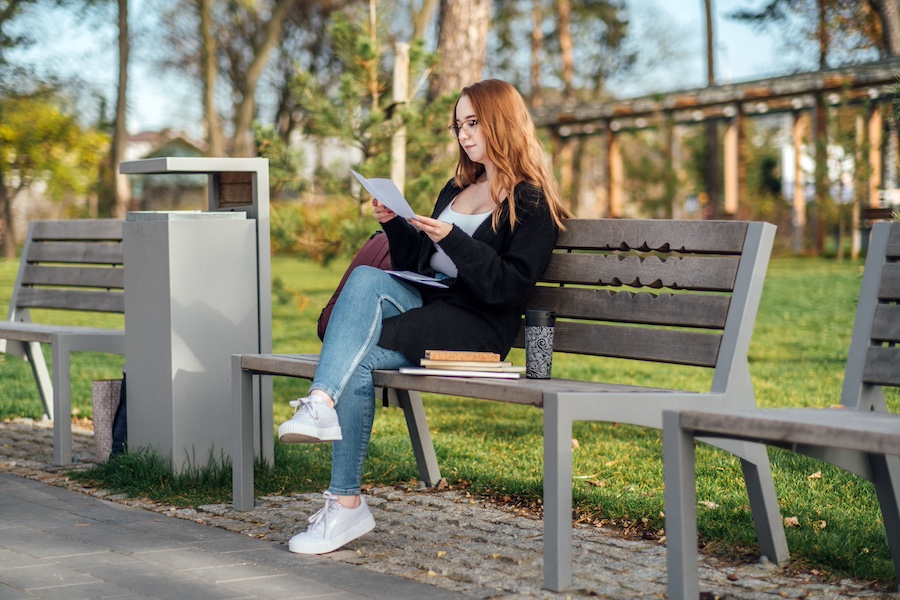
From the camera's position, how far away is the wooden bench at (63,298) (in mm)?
5199

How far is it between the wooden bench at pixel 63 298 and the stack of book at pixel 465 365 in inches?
83.7

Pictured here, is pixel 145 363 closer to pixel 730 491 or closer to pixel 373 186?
pixel 373 186

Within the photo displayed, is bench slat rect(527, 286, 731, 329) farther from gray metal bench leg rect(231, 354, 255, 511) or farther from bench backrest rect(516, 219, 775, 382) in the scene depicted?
gray metal bench leg rect(231, 354, 255, 511)

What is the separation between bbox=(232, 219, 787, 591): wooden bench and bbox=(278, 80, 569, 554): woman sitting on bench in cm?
14

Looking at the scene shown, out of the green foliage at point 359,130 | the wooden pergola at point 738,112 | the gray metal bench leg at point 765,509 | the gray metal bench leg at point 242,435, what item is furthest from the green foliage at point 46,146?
the gray metal bench leg at point 765,509

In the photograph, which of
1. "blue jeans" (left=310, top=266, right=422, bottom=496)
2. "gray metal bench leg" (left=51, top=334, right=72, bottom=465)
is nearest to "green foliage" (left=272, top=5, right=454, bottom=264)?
"gray metal bench leg" (left=51, top=334, right=72, bottom=465)

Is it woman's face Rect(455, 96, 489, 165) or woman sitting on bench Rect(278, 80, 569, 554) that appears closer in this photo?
woman sitting on bench Rect(278, 80, 569, 554)

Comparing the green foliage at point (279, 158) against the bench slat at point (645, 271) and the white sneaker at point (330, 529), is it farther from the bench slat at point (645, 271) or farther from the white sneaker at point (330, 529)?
the white sneaker at point (330, 529)

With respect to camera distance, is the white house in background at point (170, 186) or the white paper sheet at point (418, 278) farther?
the white house in background at point (170, 186)

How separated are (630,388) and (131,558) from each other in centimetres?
154

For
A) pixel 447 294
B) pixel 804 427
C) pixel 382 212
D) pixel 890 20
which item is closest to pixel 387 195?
pixel 382 212

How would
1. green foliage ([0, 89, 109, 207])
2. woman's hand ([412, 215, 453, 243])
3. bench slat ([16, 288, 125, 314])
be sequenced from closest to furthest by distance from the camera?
woman's hand ([412, 215, 453, 243]) → bench slat ([16, 288, 125, 314]) → green foliage ([0, 89, 109, 207])

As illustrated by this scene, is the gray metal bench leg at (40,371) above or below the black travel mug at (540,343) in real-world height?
below

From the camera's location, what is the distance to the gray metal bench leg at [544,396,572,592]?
3.06 meters
